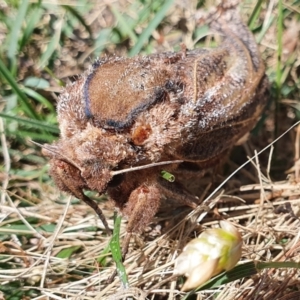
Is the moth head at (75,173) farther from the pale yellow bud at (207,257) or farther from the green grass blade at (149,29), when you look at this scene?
the green grass blade at (149,29)

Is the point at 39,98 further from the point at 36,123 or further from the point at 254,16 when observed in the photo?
the point at 254,16

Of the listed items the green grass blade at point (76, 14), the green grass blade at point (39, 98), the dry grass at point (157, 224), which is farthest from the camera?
the green grass blade at point (76, 14)

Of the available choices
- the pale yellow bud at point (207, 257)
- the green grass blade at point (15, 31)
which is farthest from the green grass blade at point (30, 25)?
the pale yellow bud at point (207, 257)

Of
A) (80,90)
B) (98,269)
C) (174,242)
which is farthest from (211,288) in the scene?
(80,90)

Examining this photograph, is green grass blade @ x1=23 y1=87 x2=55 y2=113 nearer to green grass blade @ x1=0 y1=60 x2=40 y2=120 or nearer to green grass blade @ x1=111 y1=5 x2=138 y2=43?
green grass blade @ x1=0 y1=60 x2=40 y2=120

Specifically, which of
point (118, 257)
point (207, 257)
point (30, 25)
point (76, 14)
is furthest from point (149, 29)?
point (207, 257)
